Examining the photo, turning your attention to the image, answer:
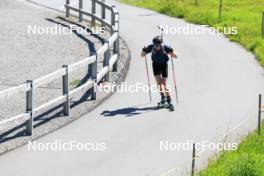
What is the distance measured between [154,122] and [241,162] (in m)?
3.78

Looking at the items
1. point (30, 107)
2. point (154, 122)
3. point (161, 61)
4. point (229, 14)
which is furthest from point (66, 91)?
point (229, 14)

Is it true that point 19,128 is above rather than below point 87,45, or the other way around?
below

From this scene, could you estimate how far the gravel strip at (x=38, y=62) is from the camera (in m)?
14.0

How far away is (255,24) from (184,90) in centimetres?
1113

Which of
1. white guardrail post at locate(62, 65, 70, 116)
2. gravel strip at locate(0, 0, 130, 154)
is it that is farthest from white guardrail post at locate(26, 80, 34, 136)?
white guardrail post at locate(62, 65, 70, 116)

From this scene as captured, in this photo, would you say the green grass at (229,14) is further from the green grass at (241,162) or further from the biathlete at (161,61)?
the green grass at (241,162)

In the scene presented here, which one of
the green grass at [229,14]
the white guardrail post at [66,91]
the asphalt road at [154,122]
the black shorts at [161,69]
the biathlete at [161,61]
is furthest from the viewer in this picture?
the green grass at [229,14]

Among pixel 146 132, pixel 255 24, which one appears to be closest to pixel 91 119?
pixel 146 132

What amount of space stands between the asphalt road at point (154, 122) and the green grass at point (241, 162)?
0.72 meters

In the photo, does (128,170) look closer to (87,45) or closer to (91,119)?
(91,119)

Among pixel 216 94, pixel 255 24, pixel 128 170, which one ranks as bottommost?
pixel 128 170

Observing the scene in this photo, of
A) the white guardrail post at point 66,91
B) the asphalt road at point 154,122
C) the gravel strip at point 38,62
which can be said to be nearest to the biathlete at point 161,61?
the asphalt road at point 154,122

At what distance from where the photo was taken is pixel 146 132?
13.9 metres

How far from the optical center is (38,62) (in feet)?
66.7
